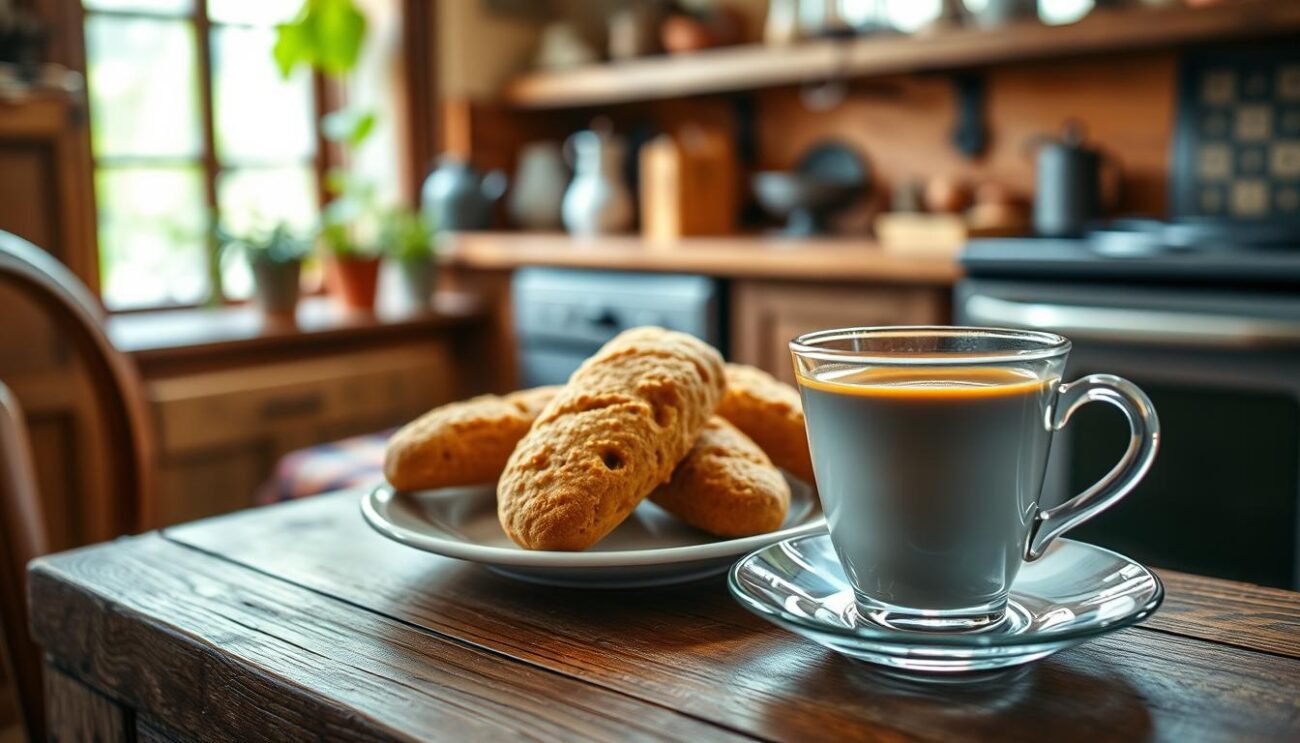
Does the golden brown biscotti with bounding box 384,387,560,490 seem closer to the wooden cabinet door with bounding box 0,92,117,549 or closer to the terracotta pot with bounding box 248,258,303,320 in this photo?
the wooden cabinet door with bounding box 0,92,117,549

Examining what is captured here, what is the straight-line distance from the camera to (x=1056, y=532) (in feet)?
1.90

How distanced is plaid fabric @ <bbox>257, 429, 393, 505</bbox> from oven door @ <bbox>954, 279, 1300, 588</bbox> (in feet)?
3.60

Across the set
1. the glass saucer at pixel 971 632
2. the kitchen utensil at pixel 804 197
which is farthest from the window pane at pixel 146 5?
the glass saucer at pixel 971 632

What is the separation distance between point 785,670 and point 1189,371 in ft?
5.00

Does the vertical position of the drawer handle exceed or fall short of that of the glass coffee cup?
it falls short

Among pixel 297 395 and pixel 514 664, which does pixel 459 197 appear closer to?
pixel 297 395

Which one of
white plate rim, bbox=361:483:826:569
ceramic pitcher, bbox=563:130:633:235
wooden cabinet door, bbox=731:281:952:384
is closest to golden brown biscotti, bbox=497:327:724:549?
white plate rim, bbox=361:483:826:569

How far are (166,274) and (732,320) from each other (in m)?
1.45

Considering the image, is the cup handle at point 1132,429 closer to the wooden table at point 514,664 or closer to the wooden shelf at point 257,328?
the wooden table at point 514,664

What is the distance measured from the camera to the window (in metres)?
2.83

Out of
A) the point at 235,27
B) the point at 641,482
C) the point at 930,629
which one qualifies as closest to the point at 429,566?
the point at 641,482

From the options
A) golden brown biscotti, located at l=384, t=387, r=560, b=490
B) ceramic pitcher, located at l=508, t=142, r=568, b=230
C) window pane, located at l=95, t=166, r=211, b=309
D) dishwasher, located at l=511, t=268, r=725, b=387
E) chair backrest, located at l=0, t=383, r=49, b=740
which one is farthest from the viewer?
ceramic pitcher, located at l=508, t=142, r=568, b=230

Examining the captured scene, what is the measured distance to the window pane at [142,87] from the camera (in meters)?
2.81

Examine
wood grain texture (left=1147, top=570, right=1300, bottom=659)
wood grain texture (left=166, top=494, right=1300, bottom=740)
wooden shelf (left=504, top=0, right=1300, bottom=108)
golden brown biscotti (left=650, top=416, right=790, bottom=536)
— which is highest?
wooden shelf (left=504, top=0, right=1300, bottom=108)
